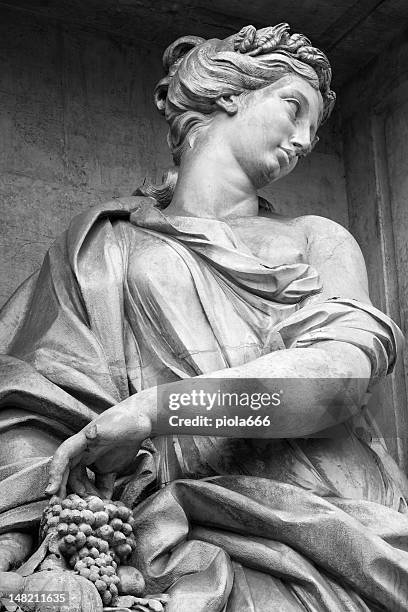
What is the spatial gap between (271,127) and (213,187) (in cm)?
23

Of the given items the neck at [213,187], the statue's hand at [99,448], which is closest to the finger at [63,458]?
the statue's hand at [99,448]

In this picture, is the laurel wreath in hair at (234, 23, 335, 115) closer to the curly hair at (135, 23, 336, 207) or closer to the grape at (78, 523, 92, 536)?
the curly hair at (135, 23, 336, 207)

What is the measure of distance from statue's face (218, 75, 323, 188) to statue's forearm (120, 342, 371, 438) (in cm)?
79

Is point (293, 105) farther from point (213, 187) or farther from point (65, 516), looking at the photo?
point (65, 516)

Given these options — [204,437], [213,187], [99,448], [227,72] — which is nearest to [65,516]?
[99,448]

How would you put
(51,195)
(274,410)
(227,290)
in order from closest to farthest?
(274,410) < (227,290) < (51,195)

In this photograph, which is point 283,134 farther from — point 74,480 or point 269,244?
point 74,480

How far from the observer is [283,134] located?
5672mm

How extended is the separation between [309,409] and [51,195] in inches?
73.5

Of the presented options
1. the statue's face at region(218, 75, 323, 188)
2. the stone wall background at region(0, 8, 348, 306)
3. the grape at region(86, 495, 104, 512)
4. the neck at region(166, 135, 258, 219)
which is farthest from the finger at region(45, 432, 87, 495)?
the stone wall background at region(0, 8, 348, 306)

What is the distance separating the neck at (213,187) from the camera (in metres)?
5.65

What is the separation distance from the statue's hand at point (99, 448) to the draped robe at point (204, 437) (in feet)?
0.37

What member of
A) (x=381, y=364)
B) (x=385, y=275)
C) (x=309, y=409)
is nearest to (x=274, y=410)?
Result: (x=309, y=409)

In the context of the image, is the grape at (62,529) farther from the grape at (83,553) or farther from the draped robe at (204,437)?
the draped robe at (204,437)
